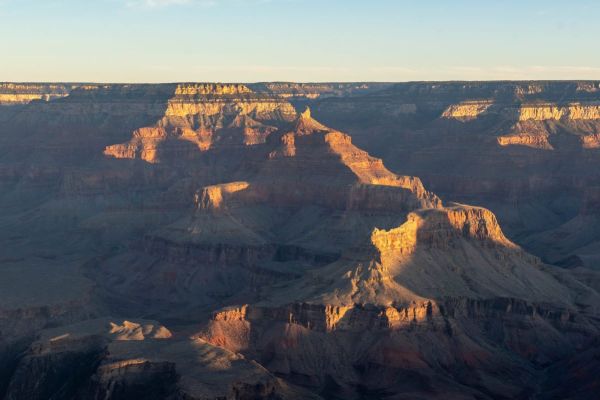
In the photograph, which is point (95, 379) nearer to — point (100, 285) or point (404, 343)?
point (404, 343)

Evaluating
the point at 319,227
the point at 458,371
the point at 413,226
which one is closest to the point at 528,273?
the point at 413,226

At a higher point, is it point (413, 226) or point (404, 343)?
point (413, 226)

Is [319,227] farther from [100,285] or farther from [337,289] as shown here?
[337,289]

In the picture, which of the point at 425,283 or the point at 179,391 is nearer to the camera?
the point at 179,391

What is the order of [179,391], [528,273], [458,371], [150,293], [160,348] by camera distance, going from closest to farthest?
[179,391] → [160,348] → [458,371] → [528,273] → [150,293]

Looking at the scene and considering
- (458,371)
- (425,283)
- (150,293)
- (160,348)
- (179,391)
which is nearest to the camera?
(179,391)

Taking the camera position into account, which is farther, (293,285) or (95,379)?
(293,285)

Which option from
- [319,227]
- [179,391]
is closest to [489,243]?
[319,227]

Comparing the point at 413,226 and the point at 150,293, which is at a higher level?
the point at 413,226

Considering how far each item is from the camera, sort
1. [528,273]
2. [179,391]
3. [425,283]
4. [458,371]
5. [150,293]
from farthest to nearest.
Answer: [150,293], [528,273], [425,283], [458,371], [179,391]

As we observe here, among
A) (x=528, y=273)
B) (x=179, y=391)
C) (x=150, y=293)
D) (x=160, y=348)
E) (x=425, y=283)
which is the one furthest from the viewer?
(x=150, y=293)
